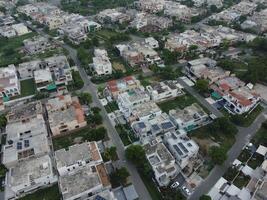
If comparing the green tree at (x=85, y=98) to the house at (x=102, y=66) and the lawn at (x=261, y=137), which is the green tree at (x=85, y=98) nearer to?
the house at (x=102, y=66)

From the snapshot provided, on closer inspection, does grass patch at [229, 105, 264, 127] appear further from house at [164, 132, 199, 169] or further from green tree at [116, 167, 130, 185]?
green tree at [116, 167, 130, 185]

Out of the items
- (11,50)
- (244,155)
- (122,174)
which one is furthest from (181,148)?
(11,50)

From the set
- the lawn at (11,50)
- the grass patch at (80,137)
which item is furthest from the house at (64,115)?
the lawn at (11,50)

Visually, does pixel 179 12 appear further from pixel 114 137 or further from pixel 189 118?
pixel 114 137

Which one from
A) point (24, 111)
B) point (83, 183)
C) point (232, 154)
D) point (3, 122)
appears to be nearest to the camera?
point (83, 183)

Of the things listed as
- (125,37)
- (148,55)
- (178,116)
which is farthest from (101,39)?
(178,116)

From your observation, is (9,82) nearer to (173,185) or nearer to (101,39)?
(101,39)

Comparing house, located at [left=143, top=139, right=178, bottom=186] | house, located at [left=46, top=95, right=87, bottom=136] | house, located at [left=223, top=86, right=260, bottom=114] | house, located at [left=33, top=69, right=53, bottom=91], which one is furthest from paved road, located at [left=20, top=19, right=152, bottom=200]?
house, located at [left=223, top=86, right=260, bottom=114]
